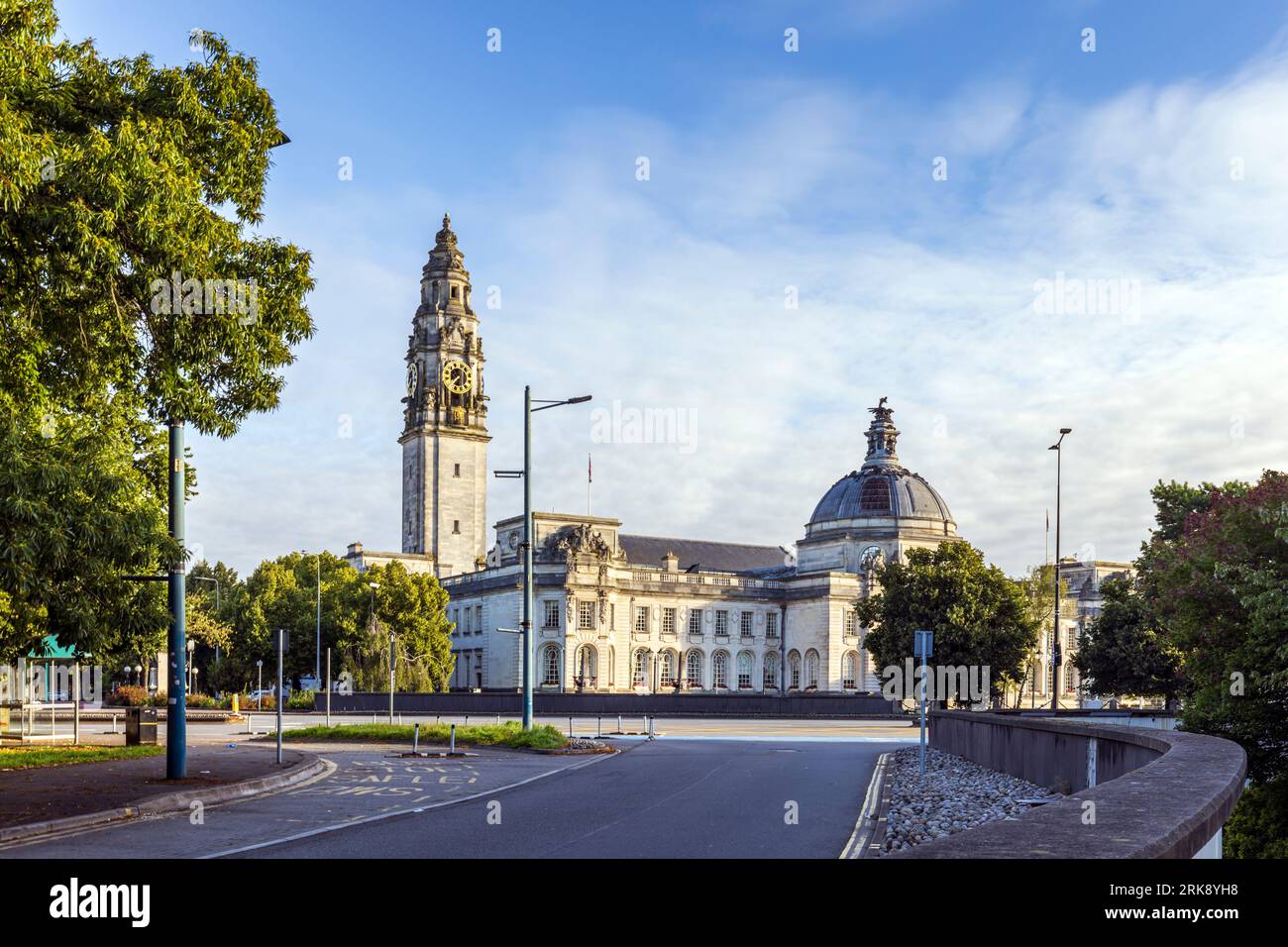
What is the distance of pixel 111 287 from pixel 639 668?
11292 cm

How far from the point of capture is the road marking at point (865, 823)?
14.2 metres

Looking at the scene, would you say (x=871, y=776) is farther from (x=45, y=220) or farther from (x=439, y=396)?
(x=439, y=396)

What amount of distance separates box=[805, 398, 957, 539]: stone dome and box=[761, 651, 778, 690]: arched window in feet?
48.9

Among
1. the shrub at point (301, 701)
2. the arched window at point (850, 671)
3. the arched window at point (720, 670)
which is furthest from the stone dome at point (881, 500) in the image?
the shrub at point (301, 701)

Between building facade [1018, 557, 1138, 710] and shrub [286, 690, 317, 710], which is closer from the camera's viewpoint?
shrub [286, 690, 317, 710]

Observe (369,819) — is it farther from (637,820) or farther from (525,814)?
(637,820)

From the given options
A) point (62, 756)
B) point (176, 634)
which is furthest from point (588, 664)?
point (176, 634)

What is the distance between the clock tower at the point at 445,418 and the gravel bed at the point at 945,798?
105 metres

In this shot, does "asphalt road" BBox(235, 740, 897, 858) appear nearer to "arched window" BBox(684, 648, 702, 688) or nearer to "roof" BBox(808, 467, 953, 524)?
"arched window" BBox(684, 648, 702, 688)

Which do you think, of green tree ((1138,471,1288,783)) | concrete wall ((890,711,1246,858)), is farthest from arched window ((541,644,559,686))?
concrete wall ((890,711,1246,858))

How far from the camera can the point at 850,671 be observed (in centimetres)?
13538

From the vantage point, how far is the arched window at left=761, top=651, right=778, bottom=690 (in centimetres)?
13788

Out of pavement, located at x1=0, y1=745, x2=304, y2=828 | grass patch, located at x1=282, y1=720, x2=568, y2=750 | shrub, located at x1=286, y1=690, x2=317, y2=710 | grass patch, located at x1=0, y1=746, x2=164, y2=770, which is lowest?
shrub, located at x1=286, y1=690, x2=317, y2=710
